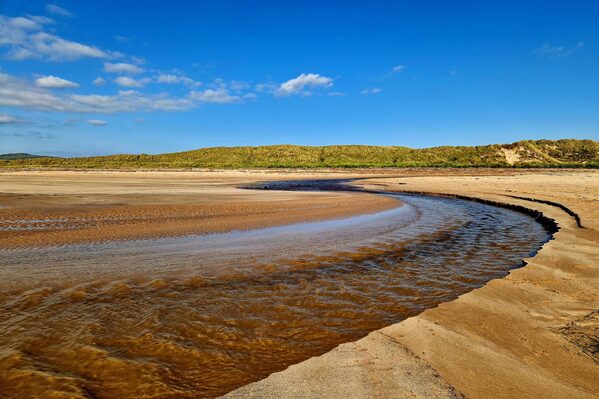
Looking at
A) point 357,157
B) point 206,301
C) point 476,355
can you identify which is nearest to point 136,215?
point 206,301

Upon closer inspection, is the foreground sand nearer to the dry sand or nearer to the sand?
the dry sand

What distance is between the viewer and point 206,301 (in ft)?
16.7

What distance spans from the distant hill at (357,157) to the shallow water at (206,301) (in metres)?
59.1

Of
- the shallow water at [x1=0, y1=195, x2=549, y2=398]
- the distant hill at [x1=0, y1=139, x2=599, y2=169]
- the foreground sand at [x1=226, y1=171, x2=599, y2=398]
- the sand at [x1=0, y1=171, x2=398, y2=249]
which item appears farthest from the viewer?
the distant hill at [x1=0, y1=139, x2=599, y2=169]

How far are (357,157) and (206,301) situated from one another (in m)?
86.5

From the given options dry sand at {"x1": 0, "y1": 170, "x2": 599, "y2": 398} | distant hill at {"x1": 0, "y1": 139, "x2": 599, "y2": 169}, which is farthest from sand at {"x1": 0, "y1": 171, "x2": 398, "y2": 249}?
distant hill at {"x1": 0, "y1": 139, "x2": 599, "y2": 169}

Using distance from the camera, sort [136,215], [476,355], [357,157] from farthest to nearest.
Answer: [357,157] < [136,215] < [476,355]

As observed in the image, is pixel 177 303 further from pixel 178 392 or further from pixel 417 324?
pixel 417 324

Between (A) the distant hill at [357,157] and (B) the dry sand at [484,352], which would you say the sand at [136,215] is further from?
(A) the distant hill at [357,157]

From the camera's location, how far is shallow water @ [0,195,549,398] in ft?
10.7

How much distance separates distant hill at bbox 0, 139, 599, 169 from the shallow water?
5913 centimetres

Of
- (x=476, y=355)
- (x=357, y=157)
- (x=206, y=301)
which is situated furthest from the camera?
(x=357, y=157)

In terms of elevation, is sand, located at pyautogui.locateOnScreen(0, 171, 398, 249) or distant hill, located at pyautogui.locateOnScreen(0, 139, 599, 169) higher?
distant hill, located at pyautogui.locateOnScreen(0, 139, 599, 169)

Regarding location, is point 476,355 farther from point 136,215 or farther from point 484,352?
point 136,215
